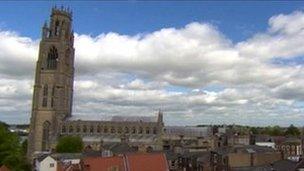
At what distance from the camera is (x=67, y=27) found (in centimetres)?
16712

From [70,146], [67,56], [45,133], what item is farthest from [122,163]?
[67,56]

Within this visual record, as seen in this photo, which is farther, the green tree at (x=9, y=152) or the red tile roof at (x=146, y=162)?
the green tree at (x=9, y=152)

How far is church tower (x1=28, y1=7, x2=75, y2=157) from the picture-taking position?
15875cm

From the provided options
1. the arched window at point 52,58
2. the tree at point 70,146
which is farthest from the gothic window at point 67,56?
the tree at point 70,146

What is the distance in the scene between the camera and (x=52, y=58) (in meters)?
163

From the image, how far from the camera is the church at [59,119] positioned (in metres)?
158

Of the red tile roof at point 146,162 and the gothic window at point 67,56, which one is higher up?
the gothic window at point 67,56

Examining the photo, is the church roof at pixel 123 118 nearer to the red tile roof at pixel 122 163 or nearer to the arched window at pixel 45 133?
the arched window at pixel 45 133

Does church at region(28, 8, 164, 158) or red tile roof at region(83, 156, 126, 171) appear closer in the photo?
red tile roof at region(83, 156, 126, 171)

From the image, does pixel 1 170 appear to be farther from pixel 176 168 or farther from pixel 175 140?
pixel 175 140

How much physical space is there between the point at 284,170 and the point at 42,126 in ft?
330

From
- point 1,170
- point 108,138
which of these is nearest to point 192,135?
point 108,138

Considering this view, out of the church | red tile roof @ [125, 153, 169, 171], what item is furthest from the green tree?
the church

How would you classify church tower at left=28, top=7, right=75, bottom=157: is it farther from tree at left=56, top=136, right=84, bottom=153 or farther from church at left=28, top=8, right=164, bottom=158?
tree at left=56, top=136, right=84, bottom=153
